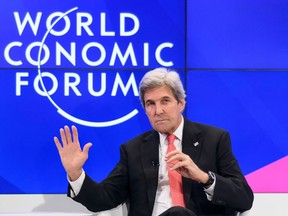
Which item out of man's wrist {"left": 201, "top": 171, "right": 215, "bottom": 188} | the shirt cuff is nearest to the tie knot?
man's wrist {"left": 201, "top": 171, "right": 215, "bottom": 188}

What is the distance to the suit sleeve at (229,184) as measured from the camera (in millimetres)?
2561

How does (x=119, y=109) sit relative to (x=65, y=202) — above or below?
above

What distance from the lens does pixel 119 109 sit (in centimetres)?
358

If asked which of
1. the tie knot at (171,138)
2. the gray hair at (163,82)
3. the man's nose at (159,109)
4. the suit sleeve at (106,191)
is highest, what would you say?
the gray hair at (163,82)

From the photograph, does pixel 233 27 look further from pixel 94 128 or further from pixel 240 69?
pixel 94 128

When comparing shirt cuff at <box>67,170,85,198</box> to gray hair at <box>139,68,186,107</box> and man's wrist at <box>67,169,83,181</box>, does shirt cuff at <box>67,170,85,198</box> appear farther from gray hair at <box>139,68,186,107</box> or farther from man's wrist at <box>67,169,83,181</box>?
gray hair at <box>139,68,186,107</box>

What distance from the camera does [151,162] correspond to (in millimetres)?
2812

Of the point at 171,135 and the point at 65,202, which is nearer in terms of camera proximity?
the point at 171,135

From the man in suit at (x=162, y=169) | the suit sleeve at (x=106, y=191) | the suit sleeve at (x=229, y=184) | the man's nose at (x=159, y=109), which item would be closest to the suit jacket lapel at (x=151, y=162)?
the man in suit at (x=162, y=169)

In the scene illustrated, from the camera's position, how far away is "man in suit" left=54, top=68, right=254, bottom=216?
2623 mm

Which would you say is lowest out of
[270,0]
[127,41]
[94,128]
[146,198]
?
[146,198]

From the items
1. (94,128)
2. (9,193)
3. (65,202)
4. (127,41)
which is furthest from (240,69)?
(9,193)

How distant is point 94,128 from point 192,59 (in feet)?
2.74

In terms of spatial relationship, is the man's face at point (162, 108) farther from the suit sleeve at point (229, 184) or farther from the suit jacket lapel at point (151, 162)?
the suit sleeve at point (229, 184)
